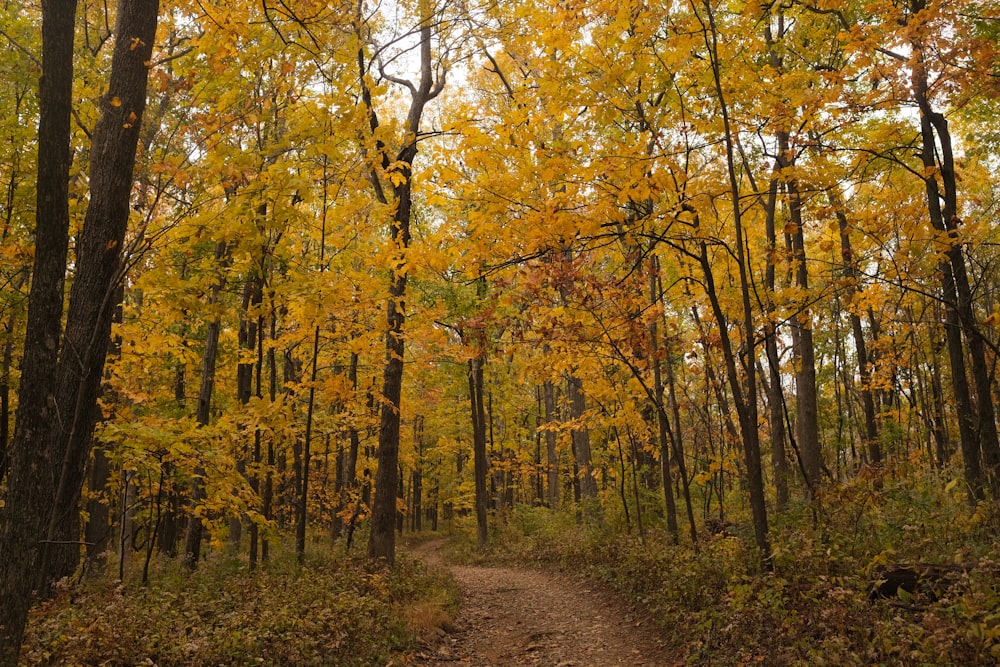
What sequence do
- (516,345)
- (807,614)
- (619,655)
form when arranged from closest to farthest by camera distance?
1. (807,614)
2. (619,655)
3. (516,345)

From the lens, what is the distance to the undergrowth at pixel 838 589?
167 inches

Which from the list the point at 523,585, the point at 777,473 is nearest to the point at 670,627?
the point at 777,473

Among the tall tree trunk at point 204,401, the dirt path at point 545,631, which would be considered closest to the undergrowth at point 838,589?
the dirt path at point 545,631

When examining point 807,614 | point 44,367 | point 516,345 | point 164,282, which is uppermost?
point 164,282

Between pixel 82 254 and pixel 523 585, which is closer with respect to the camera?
pixel 82 254

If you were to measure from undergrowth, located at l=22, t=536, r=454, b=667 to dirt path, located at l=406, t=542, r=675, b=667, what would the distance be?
0.54 metres

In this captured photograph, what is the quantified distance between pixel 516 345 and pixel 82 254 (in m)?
4.79

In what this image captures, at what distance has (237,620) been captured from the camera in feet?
19.1

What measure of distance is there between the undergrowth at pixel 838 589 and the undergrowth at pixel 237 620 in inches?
128

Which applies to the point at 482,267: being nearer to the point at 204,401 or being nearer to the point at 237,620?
the point at 237,620

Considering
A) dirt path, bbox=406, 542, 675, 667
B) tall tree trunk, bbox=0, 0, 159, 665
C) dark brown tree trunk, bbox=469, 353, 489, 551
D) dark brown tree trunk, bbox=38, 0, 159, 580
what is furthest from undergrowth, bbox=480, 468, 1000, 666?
dark brown tree trunk, bbox=469, 353, 489, 551

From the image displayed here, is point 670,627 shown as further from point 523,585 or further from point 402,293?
point 402,293

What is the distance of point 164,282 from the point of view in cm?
736

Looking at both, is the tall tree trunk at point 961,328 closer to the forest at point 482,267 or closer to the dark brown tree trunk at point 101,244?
the forest at point 482,267
